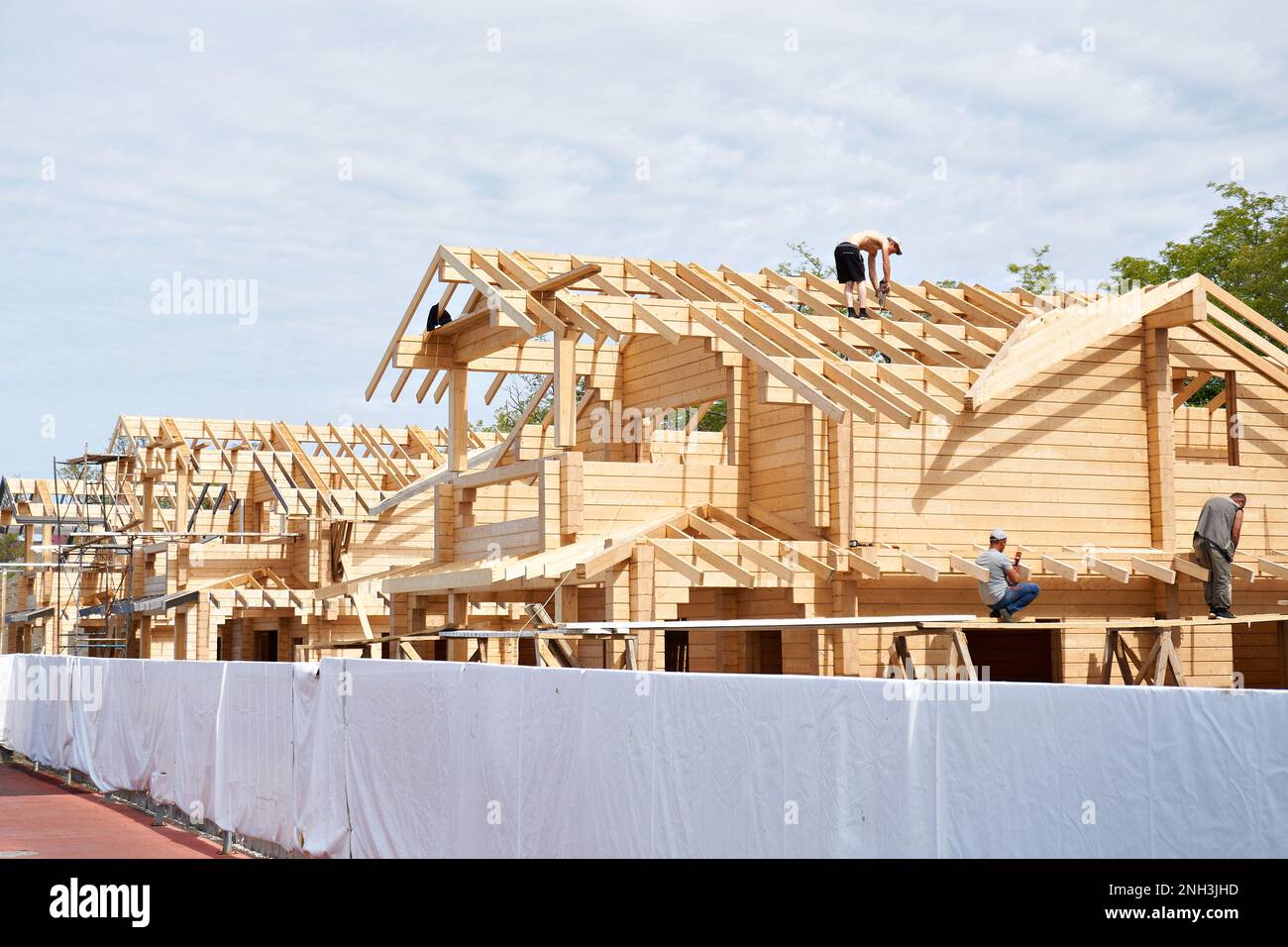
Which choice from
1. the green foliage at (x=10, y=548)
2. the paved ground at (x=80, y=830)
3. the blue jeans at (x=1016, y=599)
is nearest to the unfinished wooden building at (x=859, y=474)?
the blue jeans at (x=1016, y=599)

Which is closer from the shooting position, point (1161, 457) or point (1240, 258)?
point (1161, 457)

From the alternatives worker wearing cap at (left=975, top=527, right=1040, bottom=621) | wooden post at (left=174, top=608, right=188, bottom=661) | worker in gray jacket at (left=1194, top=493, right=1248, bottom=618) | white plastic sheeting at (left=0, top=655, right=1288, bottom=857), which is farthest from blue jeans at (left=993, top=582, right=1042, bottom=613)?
wooden post at (left=174, top=608, right=188, bottom=661)

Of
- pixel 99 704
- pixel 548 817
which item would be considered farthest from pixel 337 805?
pixel 99 704

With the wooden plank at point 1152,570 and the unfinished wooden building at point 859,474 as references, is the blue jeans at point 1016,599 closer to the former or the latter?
the unfinished wooden building at point 859,474

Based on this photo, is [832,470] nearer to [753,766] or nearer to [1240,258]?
[753,766]

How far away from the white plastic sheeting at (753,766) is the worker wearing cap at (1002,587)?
6.84 m

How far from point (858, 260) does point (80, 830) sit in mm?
13134

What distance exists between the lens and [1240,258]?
132 feet

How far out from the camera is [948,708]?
24.0 ft

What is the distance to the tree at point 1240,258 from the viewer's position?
39.3 metres

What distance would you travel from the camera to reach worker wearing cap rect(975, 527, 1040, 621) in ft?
51.7

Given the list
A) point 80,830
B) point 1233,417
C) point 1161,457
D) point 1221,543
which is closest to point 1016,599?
point 1221,543

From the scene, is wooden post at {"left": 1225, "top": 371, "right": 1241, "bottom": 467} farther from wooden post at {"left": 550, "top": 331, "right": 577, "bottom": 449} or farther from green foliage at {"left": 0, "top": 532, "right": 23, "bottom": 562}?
green foliage at {"left": 0, "top": 532, "right": 23, "bottom": 562}
